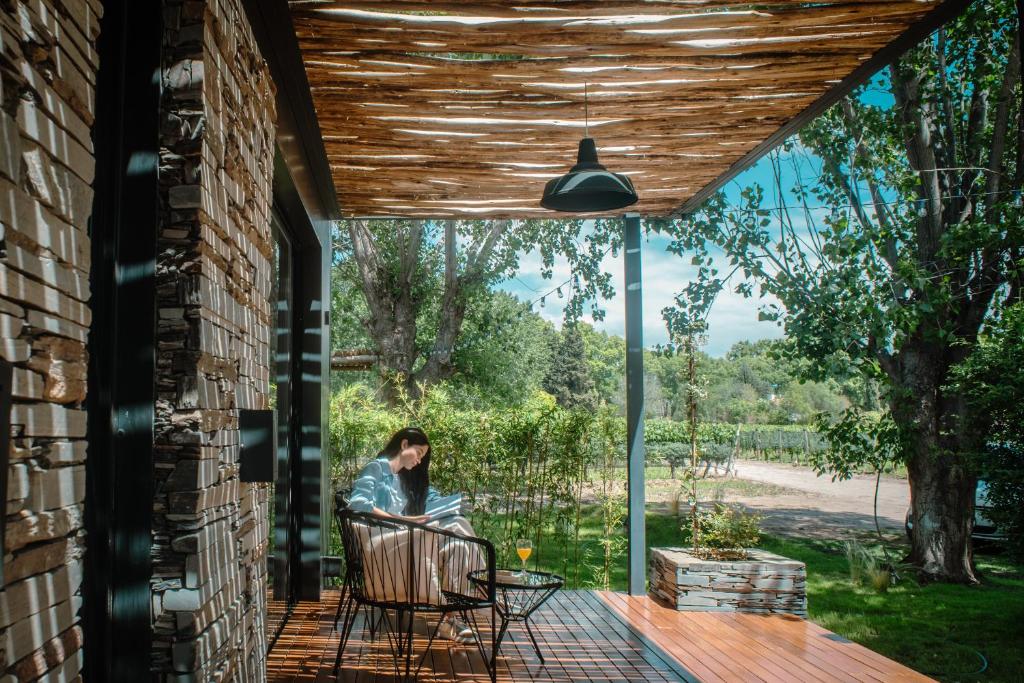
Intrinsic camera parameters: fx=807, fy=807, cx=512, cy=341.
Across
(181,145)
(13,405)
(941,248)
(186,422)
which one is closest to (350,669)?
(186,422)

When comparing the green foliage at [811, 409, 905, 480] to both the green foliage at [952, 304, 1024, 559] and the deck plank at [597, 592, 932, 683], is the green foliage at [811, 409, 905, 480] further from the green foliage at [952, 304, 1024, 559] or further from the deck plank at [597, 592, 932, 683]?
the deck plank at [597, 592, 932, 683]

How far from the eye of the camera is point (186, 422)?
1.75 meters

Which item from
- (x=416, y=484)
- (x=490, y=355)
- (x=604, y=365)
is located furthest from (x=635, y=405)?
(x=604, y=365)

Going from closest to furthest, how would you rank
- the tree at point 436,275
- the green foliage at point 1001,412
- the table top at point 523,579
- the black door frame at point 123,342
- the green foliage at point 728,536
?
the black door frame at point 123,342
the table top at point 523,579
the green foliage at point 728,536
the green foliage at point 1001,412
the tree at point 436,275

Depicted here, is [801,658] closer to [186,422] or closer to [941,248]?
[186,422]

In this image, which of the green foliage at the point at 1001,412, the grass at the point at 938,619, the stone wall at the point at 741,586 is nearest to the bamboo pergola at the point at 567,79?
the stone wall at the point at 741,586

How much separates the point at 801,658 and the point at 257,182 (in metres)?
3.75

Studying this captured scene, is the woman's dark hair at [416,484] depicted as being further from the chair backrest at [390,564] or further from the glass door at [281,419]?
the chair backrest at [390,564]

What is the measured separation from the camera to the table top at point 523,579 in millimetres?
4223

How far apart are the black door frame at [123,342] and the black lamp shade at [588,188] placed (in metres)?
2.00

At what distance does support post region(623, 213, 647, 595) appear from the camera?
5871mm

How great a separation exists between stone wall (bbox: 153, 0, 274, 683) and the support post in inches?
161

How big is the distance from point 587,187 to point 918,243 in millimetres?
6362

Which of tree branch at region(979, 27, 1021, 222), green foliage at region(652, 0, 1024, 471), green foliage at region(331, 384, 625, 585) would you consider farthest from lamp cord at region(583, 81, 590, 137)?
tree branch at region(979, 27, 1021, 222)
